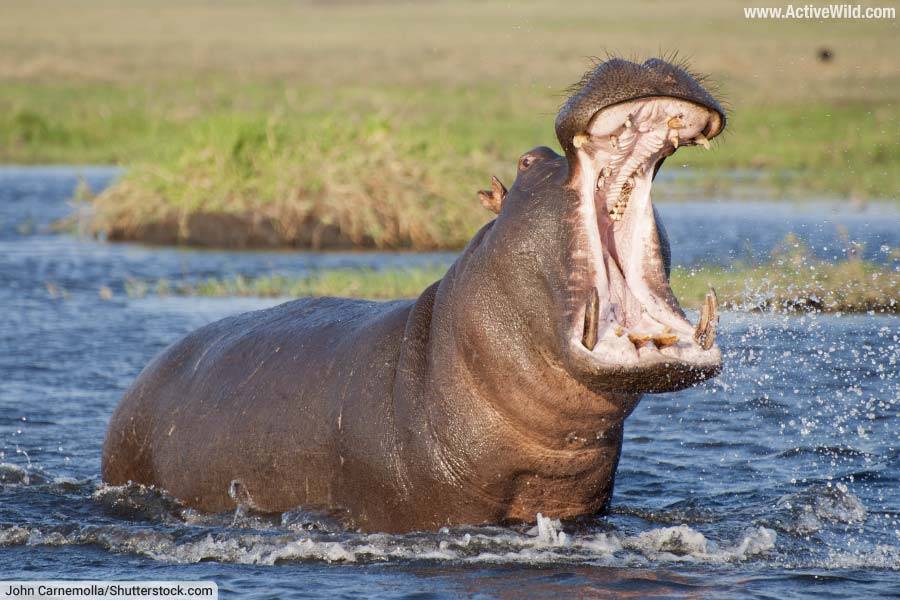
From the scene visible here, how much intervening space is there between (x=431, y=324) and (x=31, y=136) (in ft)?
85.9

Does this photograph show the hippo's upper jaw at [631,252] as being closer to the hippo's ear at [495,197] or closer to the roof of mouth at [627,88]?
the roof of mouth at [627,88]

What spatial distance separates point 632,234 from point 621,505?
1.89 meters

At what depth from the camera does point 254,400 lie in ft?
19.8

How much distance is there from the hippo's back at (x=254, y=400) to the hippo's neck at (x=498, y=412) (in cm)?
31

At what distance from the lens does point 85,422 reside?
8.43 m

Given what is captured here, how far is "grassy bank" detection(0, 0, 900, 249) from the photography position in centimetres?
1711

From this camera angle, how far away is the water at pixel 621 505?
529cm

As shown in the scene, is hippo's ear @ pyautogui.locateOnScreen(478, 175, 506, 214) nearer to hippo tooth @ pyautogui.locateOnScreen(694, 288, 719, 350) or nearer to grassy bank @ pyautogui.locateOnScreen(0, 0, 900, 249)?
grassy bank @ pyautogui.locateOnScreen(0, 0, 900, 249)

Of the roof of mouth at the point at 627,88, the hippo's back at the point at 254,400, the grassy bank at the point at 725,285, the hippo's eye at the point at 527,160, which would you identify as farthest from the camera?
the grassy bank at the point at 725,285

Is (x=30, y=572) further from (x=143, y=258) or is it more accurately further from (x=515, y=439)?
(x=143, y=258)

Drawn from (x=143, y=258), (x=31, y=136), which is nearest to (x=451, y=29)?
(x=31, y=136)

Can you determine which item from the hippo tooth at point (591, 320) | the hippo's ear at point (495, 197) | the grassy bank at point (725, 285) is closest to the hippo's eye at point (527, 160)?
the hippo's ear at point (495, 197)

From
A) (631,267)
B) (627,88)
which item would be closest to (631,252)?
(631,267)

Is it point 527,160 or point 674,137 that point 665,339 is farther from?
point 527,160
